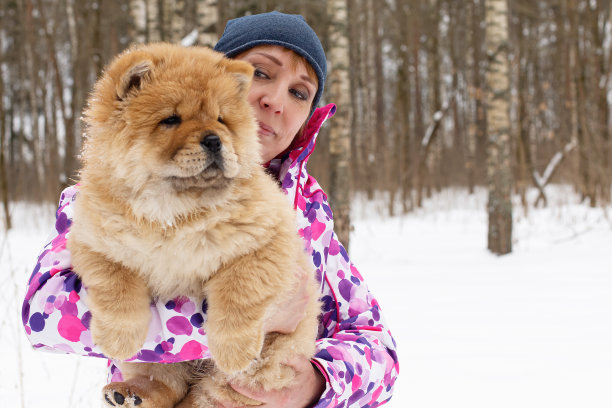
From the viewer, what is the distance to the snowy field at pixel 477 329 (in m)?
3.14

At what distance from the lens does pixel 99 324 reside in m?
1.37

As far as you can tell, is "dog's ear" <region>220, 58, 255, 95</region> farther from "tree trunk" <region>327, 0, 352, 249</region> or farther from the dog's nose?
"tree trunk" <region>327, 0, 352, 249</region>

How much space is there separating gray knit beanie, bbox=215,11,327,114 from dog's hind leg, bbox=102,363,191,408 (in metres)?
1.25

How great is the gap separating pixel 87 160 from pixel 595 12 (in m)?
12.3

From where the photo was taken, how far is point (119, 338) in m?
1.36

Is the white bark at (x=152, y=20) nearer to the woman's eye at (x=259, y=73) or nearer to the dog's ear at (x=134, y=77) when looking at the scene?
the woman's eye at (x=259, y=73)

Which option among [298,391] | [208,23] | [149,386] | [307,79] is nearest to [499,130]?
[208,23]

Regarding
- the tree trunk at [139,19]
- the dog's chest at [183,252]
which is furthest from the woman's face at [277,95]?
the tree trunk at [139,19]

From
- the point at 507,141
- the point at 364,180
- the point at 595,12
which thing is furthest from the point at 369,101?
the point at 507,141

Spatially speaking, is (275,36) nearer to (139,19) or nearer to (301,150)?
(301,150)

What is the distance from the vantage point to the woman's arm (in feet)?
4.53

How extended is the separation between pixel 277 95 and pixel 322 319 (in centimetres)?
91

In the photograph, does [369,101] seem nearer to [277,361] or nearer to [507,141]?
[507,141]

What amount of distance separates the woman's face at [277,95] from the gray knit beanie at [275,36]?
0.12ft
